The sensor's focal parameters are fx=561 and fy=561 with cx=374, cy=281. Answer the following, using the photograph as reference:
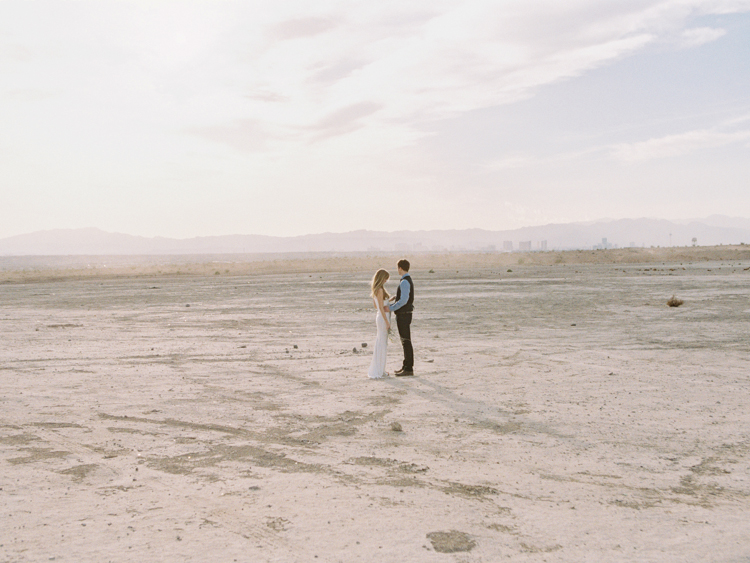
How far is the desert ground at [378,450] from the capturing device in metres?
4.66

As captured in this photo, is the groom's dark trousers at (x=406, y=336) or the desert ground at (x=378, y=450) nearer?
the desert ground at (x=378, y=450)

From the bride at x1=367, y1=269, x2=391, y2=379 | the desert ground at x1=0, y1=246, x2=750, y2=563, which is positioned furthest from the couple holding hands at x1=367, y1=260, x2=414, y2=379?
the desert ground at x1=0, y1=246, x2=750, y2=563

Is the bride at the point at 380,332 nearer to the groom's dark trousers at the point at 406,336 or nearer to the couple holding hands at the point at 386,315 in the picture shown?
the couple holding hands at the point at 386,315

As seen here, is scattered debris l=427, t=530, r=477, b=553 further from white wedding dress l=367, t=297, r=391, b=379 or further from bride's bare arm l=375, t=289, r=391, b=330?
bride's bare arm l=375, t=289, r=391, b=330

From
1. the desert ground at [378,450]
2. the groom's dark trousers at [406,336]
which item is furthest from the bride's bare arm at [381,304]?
the desert ground at [378,450]

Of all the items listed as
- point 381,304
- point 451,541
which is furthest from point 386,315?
point 451,541

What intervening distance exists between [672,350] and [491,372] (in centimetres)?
500

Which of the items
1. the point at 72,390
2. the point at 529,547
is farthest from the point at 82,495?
the point at 72,390

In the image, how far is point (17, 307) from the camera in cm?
2745

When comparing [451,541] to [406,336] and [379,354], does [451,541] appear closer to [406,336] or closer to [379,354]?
[379,354]

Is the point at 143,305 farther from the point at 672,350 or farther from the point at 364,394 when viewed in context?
the point at 672,350

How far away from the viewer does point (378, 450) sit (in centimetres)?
680

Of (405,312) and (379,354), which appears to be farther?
(405,312)

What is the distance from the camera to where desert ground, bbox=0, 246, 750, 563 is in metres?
4.66
